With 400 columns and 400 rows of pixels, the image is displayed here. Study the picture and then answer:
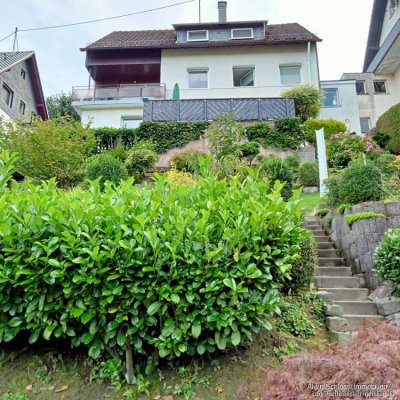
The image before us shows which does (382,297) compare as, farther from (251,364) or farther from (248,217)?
(248,217)

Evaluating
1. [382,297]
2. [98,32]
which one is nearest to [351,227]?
[382,297]

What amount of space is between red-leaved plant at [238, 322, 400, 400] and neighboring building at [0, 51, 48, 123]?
1908cm

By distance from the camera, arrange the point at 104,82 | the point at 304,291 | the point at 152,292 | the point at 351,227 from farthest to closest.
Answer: the point at 104,82 < the point at 351,227 < the point at 304,291 < the point at 152,292

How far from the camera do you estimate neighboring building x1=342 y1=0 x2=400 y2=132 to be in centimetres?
1730

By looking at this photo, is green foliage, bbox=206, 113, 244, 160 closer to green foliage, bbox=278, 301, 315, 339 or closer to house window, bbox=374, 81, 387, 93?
green foliage, bbox=278, 301, 315, 339

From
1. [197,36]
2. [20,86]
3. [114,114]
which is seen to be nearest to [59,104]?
[20,86]

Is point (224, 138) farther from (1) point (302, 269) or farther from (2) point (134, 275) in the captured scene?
(2) point (134, 275)

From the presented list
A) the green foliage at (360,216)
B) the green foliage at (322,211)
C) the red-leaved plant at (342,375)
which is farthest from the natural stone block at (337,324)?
the green foliage at (322,211)

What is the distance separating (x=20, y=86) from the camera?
21891mm

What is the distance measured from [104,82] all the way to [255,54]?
9.64m

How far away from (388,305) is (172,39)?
66.7 ft

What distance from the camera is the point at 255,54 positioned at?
1970 cm

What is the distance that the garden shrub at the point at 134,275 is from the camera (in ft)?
8.95

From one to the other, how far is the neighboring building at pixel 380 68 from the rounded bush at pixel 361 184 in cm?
1213
